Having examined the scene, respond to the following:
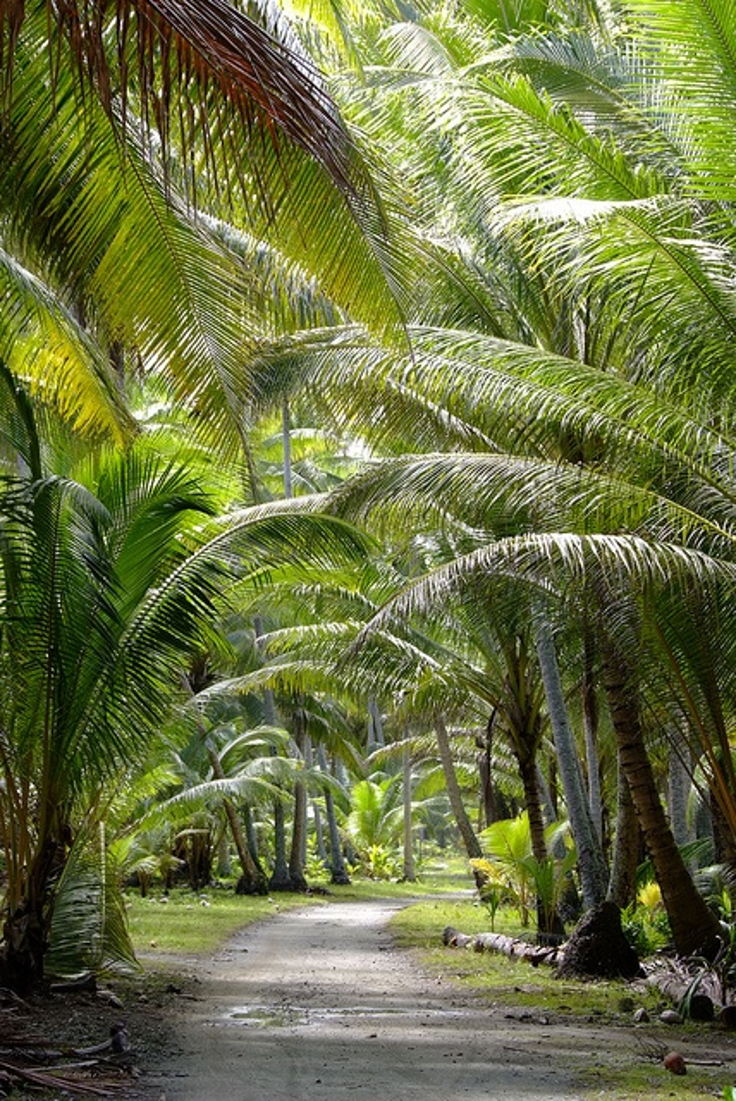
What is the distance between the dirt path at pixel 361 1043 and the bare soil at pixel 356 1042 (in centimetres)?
1

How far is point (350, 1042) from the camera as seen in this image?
7.19 metres

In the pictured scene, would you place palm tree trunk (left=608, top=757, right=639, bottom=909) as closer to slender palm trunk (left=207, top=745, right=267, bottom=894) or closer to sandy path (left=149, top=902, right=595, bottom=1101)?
sandy path (left=149, top=902, right=595, bottom=1101)

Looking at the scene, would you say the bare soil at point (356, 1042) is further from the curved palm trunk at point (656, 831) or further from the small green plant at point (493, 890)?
the small green plant at point (493, 890)

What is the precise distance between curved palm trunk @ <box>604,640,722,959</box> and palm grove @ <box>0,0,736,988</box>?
3 centimetres

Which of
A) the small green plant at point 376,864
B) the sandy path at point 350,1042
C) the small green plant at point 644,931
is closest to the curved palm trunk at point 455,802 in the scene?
the small green plant at point 644,931

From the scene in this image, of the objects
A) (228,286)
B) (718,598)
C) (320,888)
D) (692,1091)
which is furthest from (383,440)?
(320,888)

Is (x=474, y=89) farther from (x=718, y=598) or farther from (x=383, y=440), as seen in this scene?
(x=383, y=440)

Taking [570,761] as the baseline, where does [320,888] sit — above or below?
below

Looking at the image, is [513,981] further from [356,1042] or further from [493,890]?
[493,890]

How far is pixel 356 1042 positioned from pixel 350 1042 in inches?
1.5

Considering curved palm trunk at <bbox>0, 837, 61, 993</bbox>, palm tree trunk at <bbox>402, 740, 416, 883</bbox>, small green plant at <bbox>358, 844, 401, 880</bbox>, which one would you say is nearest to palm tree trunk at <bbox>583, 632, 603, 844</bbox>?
curved palm trunk at <bbox>0, 837, 61, 993</bbox>

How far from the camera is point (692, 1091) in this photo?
582cm

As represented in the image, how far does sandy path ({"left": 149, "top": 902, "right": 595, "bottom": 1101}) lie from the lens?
19.1 ft

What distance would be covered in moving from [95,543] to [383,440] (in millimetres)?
5917
